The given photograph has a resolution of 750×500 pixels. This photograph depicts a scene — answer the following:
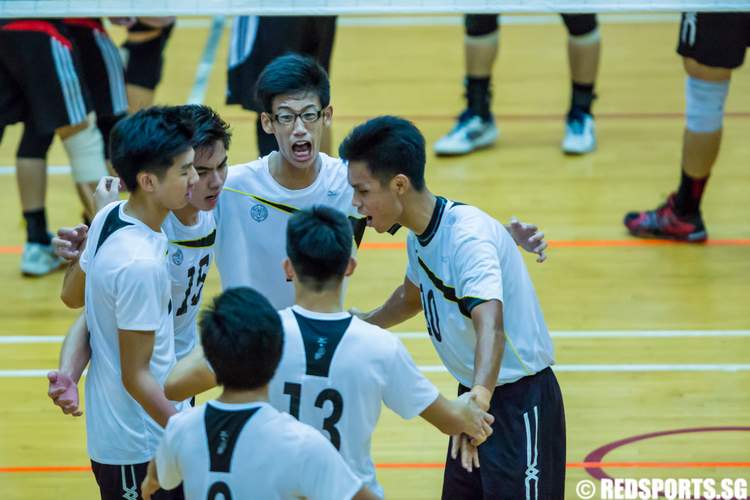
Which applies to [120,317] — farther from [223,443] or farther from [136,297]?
[223,443]

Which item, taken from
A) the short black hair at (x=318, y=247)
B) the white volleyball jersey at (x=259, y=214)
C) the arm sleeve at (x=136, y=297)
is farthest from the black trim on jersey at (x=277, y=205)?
the short black hair at (x=318, y=247)

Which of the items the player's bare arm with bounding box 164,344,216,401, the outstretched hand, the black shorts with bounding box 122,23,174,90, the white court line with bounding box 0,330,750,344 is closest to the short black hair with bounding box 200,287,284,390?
the player's bare arm with bounding box 164,344,216,401

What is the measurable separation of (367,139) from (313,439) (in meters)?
Answer: 1.20

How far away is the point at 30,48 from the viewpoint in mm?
7055

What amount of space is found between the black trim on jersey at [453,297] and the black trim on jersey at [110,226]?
975mm

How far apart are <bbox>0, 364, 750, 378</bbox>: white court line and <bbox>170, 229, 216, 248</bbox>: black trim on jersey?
79.9 inches

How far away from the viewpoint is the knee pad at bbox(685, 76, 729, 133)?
748cm

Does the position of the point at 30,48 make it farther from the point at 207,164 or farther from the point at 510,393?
the point at 510,393

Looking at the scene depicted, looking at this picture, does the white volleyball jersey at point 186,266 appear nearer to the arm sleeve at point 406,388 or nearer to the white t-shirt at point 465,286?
the white t-shirt at point 465,286

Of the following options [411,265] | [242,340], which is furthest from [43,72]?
[242,340]

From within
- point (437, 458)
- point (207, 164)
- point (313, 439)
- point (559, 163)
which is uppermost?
point (207, 164)

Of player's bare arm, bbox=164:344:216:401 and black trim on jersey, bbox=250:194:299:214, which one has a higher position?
black trim on jersey, bbox=250:194:299:214

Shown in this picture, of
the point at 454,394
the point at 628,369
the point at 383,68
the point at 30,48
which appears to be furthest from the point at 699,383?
the point at 383,68

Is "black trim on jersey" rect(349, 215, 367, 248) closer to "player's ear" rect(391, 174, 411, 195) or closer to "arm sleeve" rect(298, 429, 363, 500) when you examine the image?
"player's ear" rect(391, 174, 411, 195)
